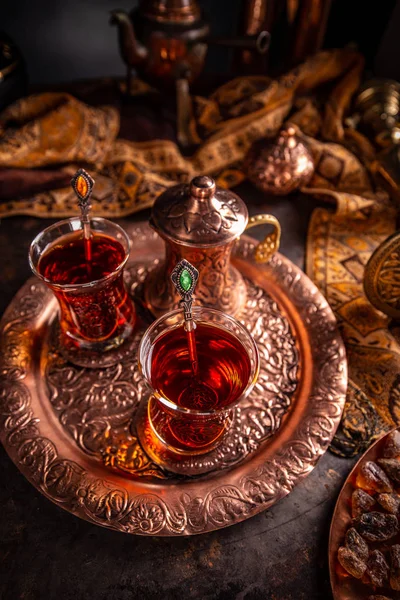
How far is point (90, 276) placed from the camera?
3.98 ft

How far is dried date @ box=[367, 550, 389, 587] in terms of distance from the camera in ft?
3.12

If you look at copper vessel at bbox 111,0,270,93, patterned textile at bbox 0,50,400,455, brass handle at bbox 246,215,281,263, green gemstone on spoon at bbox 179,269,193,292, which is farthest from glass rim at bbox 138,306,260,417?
copper vessel at bbox 111,0,270,93

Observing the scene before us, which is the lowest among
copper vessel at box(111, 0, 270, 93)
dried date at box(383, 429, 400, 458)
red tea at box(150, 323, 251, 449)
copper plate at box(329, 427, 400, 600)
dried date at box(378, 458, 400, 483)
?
copper plate at box(329, 427, 400, 600)

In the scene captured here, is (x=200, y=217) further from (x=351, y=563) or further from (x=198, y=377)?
(x=351, y=563)

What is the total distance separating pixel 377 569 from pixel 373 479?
0.58 ft

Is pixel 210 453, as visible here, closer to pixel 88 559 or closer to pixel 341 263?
pixel 88 559

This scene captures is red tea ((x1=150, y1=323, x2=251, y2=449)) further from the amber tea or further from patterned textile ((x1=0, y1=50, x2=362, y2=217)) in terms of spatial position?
patterned textile ((x1=0, y1=50, x2=362, y2=217))

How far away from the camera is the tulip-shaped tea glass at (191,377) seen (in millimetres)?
1016

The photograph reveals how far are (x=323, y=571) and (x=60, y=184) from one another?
55.0 inches

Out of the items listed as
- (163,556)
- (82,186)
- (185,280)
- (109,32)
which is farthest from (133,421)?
(109,32)

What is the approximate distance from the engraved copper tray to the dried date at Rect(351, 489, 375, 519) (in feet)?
0.35

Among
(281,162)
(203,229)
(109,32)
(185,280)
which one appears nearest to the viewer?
(185,280)

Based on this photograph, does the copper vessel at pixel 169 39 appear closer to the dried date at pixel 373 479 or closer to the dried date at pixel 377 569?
the dried date at pixel 373 479

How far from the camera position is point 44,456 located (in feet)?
3.50
